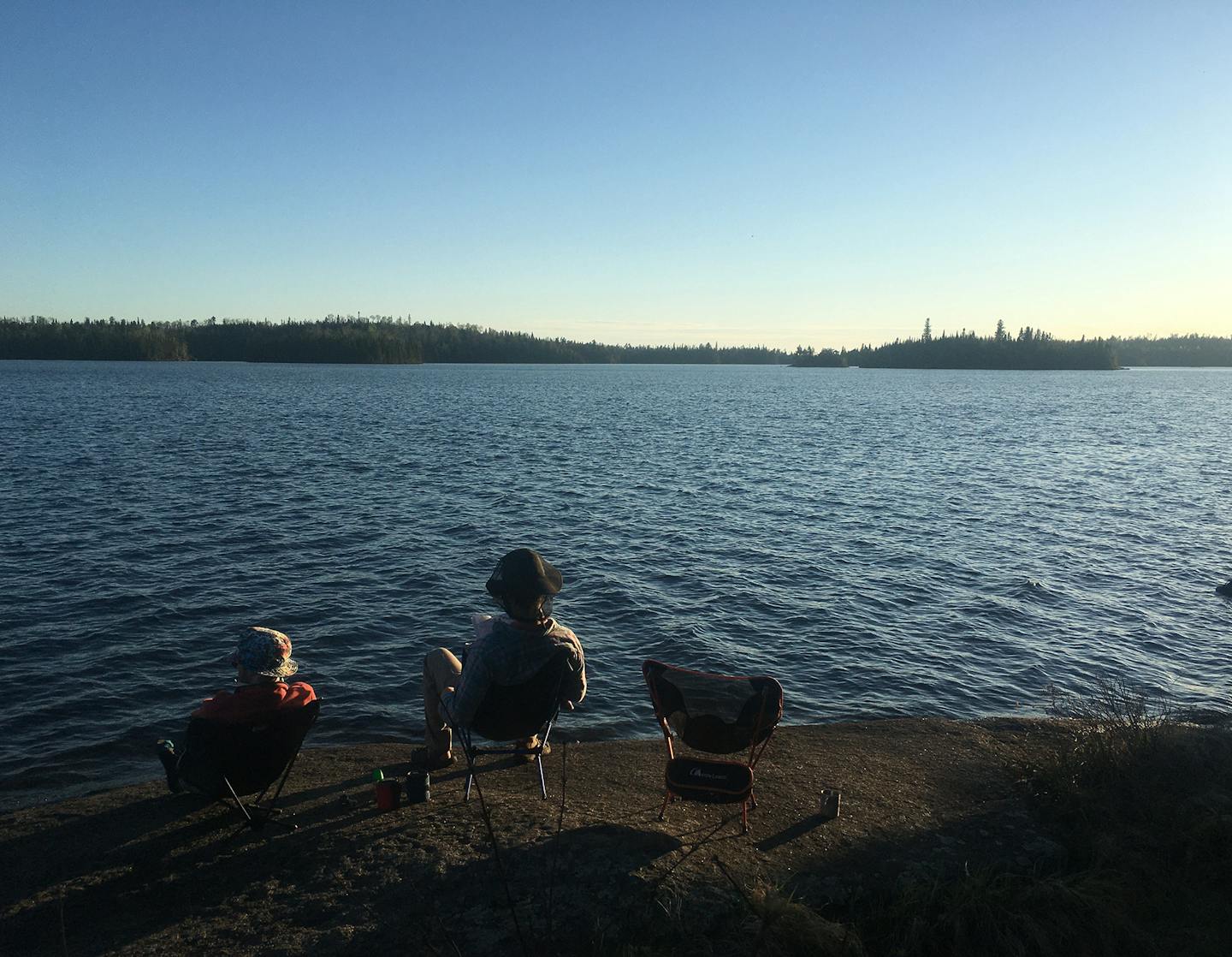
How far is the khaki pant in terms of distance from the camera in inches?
254

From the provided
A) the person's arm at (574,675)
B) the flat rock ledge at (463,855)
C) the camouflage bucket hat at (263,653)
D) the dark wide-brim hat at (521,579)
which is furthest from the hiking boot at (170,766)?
the person's arm at (574,675)

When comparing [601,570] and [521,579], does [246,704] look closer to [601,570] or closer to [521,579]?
[521,579]

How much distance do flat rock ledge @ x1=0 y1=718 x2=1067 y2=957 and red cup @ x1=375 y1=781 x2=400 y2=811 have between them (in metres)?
0.09

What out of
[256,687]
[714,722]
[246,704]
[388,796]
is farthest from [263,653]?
[714,722]

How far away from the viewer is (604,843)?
522cm

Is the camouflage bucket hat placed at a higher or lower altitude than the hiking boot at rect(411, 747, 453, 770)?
higher

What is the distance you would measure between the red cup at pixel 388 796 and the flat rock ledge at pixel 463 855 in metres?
0.09

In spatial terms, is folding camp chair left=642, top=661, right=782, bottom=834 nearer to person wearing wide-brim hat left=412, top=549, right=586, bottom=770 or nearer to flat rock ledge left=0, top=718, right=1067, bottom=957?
flat rock ledge left=0, top=718, right=1067, bottom=957

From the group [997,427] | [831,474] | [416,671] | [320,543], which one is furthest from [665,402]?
[416,671]

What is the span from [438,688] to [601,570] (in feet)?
32.9

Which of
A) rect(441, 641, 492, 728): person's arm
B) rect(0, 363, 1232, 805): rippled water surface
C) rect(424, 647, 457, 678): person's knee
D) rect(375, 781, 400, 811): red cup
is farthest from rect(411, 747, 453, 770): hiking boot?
rect(0, 363, 1232, 805): rippled water surface

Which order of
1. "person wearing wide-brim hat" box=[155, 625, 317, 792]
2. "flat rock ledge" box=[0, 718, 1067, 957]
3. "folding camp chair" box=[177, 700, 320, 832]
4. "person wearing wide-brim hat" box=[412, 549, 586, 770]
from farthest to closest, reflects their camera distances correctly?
"person wearing wide-brim hat" box=[412, 549, 586, 770] → "person wearing wide-brim hat" box=[155, 625, 317, 792] → "folding camp chair" box=[177, 700, 320, 832] → "flat rock ledge" box=[0, 718, 1067, 957]

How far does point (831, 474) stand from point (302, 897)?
28393mm

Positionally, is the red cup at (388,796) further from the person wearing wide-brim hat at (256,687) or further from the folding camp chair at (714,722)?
the folding camp chair at (714,722)
